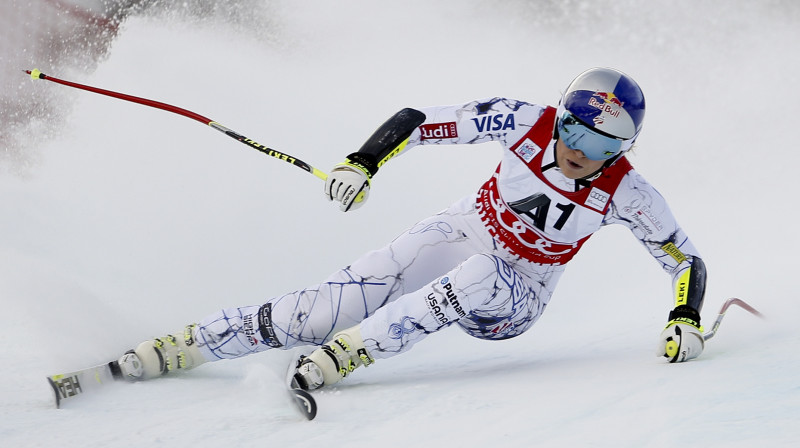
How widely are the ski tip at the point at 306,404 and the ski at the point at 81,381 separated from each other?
69 centimetres

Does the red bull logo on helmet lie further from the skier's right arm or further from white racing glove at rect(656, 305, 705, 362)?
white racing glove at rect(656, 305, 705, 362)

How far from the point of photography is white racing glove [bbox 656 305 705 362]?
102 inches

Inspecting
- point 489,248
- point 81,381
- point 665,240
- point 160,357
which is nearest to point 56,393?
point 81,381

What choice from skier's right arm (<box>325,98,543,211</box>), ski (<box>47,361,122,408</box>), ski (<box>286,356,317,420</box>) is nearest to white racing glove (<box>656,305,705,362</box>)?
skier's right arm (<box>325,98,543,211</box>)

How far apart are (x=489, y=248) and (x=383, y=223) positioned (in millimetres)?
2192

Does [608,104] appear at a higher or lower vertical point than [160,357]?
higher

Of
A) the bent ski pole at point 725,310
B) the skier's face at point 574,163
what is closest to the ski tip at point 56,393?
the skier's face at point 574,163

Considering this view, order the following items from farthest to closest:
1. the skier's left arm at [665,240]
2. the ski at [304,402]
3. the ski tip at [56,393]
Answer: the skier's left arm at [665,240]
the ski tip at [56,393]
the ski at [304,402]

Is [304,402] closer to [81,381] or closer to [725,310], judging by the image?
[81,381]

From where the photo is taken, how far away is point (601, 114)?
8.52 ft

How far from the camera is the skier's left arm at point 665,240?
2.72 metres

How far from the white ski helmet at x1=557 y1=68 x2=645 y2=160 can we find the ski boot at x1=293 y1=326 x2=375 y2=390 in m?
0.91

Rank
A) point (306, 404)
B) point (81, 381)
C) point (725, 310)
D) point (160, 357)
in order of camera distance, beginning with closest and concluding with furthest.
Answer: point (306, 404), point (81, 381), point (160, 357), point (725, 310)

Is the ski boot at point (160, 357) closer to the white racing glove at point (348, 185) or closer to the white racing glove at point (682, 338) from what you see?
the white racing glove at point (348, 185)
